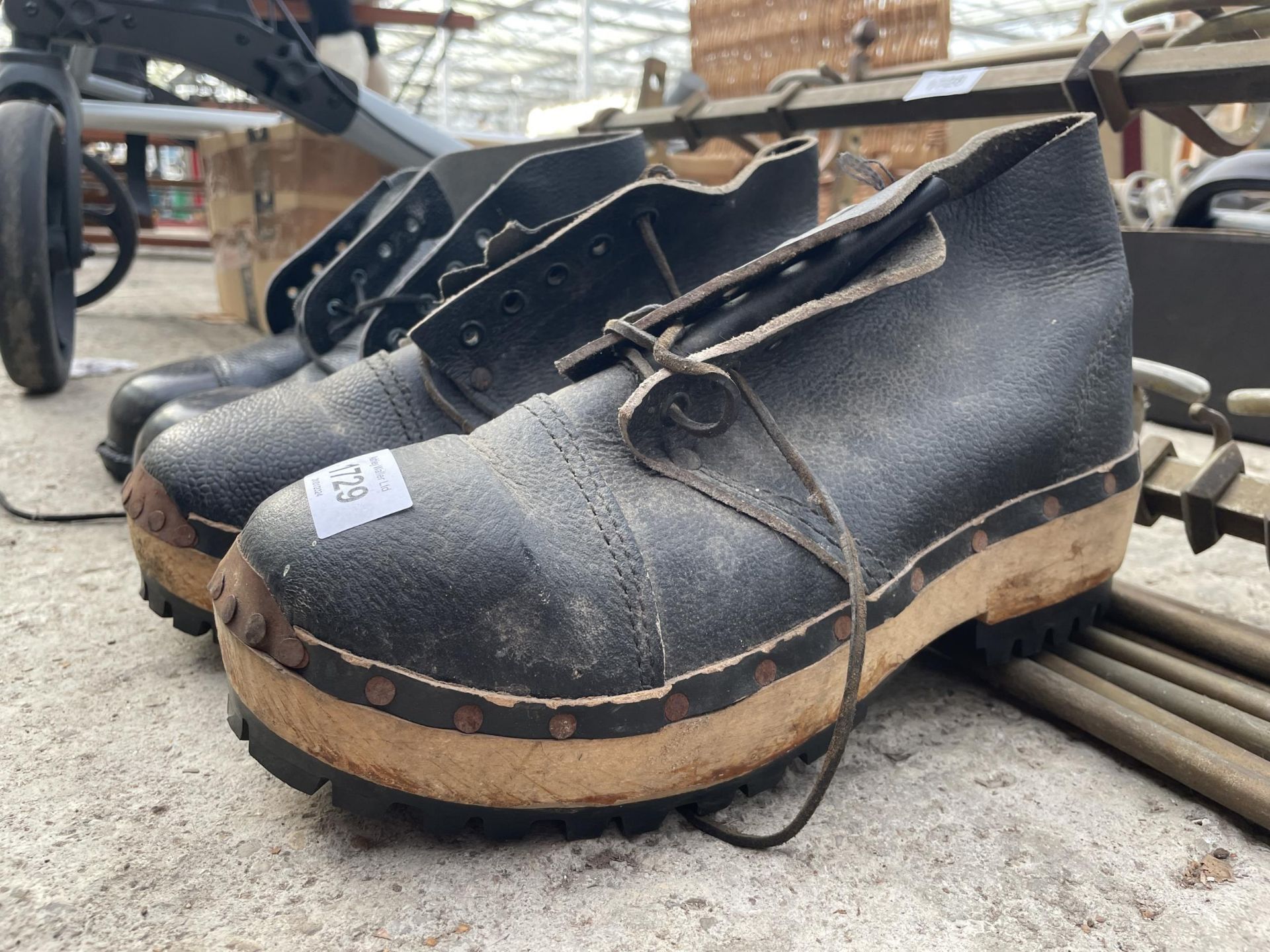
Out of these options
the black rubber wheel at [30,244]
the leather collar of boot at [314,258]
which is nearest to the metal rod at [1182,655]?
the leather collar of boot at [314,258]

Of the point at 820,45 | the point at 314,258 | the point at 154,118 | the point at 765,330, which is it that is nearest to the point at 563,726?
the point at 765,330

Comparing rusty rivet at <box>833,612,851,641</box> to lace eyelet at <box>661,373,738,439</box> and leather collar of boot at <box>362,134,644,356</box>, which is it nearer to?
lace eyelet at <box>661,373,738,439</box>

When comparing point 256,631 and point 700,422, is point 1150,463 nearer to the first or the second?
point 700,422

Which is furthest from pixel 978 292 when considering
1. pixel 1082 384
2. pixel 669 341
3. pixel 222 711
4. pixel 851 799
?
pixel 222 711

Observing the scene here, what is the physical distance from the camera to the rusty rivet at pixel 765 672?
0.61 metres

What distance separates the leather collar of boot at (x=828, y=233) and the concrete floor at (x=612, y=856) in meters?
0.31

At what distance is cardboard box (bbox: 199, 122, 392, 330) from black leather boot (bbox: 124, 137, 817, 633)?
1.65 metres

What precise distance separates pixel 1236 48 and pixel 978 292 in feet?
1.70

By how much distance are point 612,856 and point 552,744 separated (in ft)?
0.27

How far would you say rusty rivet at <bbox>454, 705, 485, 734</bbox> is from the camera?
21.7 inches

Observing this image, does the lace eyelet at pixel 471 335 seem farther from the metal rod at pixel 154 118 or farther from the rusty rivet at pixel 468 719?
the metal rod at pixel 154 118

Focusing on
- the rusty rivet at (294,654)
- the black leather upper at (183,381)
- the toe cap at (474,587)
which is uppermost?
the toe cap at (474,587)

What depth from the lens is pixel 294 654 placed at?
544mm

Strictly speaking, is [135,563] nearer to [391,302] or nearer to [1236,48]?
[391,302]
